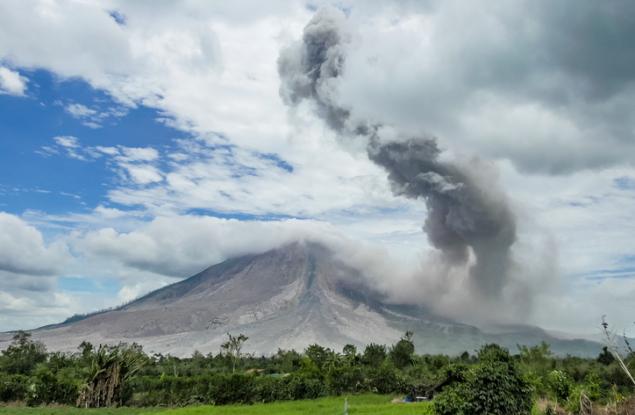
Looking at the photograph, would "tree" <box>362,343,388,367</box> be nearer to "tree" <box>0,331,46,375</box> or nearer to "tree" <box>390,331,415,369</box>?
"tree" <box>390,331,415,369</box>

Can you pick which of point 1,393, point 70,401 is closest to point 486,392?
point 70,401

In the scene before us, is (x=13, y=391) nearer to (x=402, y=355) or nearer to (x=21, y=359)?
(x=21, y=359)

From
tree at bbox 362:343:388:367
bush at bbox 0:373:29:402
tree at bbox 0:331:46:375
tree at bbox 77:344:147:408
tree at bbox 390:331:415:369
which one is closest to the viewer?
tree at bbox 77:344:147:408

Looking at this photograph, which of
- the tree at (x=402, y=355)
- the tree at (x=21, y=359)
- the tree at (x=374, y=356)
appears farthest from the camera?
the tree at (x=402, y=355)

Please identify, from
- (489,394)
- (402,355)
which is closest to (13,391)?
(489,394)

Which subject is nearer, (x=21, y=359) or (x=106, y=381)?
(x=106, y=381)

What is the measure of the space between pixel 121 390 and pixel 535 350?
37.2 metres

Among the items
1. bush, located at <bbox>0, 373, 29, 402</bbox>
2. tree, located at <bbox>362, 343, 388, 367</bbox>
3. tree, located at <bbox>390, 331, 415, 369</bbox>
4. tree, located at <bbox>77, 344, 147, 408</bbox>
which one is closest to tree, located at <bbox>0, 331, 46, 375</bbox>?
bush, located at <bbox>0, 373, 29, 402</bbox>

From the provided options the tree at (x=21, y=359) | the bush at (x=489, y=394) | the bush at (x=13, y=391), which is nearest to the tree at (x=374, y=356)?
the bush at (x=13, y=391)

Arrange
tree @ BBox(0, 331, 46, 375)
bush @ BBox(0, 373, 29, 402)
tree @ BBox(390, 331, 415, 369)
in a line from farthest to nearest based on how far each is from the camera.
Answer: tree @ BBox(390, 331, 415, 369)
tree @ BBox(0, 331, 46, 375)
bush @ BBox(0, 373, 29, 402)

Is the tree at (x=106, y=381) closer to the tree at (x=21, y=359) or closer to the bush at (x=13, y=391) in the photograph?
the bush at (x=13, y=391)

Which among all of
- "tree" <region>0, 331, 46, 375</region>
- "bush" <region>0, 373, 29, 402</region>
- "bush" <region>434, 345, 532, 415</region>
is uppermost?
"tree" <region>0, 331, 46, 375</region>

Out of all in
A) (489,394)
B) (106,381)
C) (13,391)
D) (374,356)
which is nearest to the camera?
(489,394)

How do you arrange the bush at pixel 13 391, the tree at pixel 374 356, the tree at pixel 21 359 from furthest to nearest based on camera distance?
1. the tree at pixel 21 359
2. the tree at pixel 374 356
3. the bush at pixel 13 391
